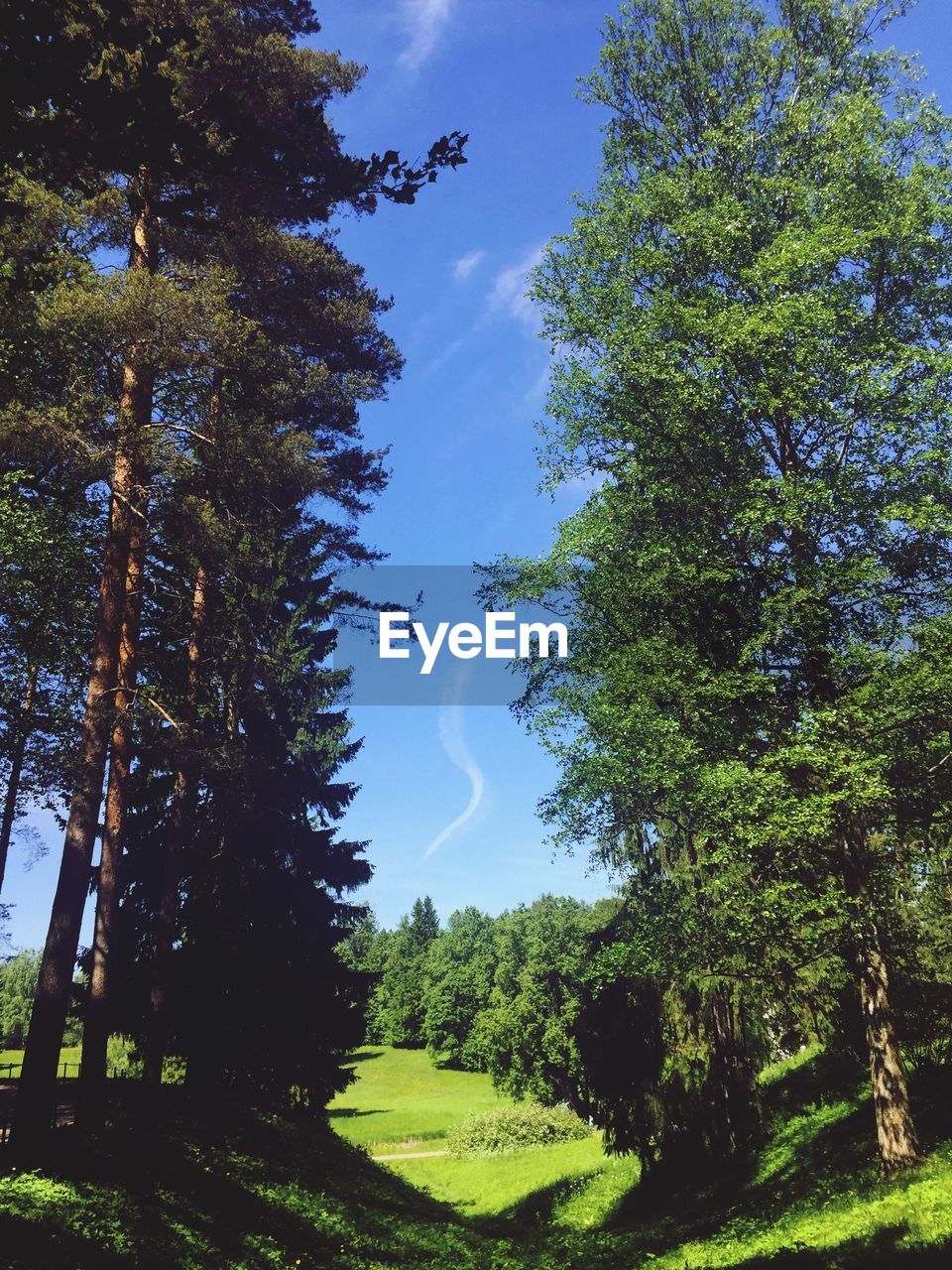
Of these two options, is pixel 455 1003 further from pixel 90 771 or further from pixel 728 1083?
pixel 90 771

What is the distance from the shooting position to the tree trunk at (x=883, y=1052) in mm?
11805

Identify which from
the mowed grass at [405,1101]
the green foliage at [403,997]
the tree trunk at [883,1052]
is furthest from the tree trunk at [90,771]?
the green foliage at [403,997]

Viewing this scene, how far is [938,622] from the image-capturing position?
38.7ft

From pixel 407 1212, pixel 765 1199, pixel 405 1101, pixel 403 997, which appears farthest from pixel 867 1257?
pixel 403 997

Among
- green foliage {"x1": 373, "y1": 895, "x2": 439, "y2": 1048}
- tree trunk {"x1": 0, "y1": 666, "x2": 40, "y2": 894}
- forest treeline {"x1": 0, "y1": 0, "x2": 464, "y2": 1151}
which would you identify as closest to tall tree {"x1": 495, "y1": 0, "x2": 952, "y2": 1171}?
forest treeline {"x1": 0, "y1": 0, "x2": 464, "y2": 1151}

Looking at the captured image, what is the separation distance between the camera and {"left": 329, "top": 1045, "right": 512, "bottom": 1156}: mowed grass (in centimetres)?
4644

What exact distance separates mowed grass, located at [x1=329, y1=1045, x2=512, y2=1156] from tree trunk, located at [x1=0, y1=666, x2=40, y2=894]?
76.2ft

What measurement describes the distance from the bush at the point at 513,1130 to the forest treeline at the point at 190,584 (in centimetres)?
Answer: 2350

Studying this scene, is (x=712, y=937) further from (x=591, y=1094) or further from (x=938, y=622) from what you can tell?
(x=591, y=1094)

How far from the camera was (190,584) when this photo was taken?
20812 mm

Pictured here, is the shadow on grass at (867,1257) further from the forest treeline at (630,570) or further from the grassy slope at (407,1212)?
the forest treeline at (630,570)

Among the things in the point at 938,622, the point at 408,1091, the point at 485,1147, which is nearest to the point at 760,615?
the point at 938,622

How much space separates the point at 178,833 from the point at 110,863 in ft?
10.1

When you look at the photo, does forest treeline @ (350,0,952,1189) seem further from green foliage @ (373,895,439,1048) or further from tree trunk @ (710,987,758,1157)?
green foliage @ (373,895,439,1048)
